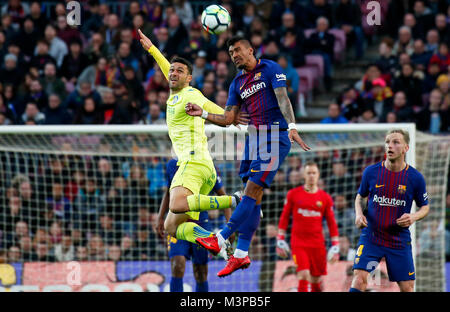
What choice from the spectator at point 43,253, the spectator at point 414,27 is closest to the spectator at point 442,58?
the spectator at point 414,27

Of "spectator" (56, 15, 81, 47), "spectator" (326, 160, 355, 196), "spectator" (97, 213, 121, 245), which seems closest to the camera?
A: "spectator" (326, 160, 355, 196)

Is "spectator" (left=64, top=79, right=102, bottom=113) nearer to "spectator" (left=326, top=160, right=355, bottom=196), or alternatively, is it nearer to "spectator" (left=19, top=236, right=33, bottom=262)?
"spectator" (left=19, top=236, right=33, bottom=262)

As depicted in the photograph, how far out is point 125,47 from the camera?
1488 centimetres

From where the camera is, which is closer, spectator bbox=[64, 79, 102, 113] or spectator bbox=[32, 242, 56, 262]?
spectator bbox=[32, 242, 56, 262]

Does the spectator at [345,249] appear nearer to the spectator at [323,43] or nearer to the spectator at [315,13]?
the spectator at [323,43]

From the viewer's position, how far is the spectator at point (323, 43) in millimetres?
14680

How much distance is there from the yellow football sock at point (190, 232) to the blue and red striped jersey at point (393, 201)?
171 centimetres

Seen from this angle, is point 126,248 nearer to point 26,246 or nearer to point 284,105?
point 26,246

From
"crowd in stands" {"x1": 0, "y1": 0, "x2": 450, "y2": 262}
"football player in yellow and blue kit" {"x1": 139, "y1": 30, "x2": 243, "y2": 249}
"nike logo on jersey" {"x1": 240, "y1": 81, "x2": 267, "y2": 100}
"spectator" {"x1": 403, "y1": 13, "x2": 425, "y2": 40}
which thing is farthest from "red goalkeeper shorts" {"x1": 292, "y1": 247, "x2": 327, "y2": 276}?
"spectator" {"x1": 403, "y1": 13, "x2": 425, "y2": 40}

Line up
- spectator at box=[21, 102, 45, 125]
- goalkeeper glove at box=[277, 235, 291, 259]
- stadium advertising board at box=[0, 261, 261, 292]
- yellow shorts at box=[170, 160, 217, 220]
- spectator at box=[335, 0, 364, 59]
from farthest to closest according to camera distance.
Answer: spectator at box=[335, 0, 364, 59], spectator at box=[21, 102, 45, 125], stadium advertising board at box=[0, 261, 261, 292], goalkeeper glove at box=[277, 235, 291, 259], yellow shorts at box=[170, 160, 217, 220]

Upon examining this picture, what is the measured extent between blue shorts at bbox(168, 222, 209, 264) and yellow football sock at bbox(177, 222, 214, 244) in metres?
0.95

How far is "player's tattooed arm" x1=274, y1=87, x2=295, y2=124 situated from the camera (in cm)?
757

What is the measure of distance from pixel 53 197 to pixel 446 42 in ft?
25.2
